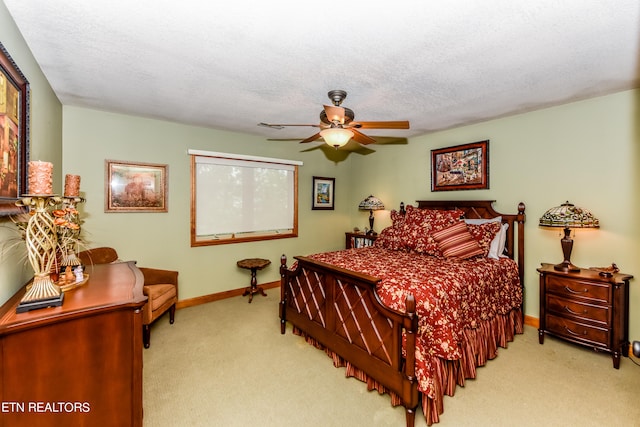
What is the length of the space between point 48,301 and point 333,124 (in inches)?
81.8

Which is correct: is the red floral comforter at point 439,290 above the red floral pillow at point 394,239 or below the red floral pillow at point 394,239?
below

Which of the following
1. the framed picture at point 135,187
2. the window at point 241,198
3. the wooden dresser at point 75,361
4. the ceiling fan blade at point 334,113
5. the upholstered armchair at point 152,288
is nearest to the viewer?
the wooden dresser at point 75,361

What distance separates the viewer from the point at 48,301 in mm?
1352

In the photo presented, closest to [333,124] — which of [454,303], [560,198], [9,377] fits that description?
[454,303]

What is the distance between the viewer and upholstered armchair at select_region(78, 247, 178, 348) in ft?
9.40

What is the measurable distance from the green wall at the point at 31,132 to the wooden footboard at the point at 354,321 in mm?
2029

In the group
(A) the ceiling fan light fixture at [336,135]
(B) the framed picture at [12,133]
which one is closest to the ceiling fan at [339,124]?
(A) the ceiling fan light fixture at [336,135]

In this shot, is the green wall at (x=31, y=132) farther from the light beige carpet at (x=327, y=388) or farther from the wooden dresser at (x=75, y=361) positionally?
the light beige carpet at (x=327, y=388)

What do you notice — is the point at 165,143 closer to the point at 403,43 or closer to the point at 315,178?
the point at 315,178

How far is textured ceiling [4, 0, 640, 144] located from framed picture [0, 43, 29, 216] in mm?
340

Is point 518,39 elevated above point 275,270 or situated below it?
above

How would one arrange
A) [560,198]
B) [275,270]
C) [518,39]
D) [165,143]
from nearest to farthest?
[518,39] → [560,198] → [165,143] → [275,270]

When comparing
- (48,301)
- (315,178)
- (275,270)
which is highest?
(315,178)

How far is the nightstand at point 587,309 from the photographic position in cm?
255
